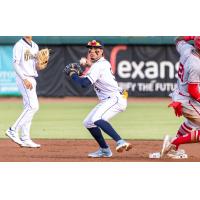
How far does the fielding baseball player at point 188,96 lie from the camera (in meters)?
9.96

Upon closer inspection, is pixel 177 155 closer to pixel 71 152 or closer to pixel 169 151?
pixel 169 151

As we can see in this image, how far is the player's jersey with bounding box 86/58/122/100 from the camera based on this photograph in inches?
403

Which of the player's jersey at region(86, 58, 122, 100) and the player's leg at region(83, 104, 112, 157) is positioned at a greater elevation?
the player's jersey at region(86, 58, 122, 100)

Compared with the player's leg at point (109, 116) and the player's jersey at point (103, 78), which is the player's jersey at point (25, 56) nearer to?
the player's jersey at point (103, 78)

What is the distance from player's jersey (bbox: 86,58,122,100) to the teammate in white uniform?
A: 66.3 inches

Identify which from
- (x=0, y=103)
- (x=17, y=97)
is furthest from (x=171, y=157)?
(x=17, y=97)

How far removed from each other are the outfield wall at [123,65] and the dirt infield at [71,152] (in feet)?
39.0

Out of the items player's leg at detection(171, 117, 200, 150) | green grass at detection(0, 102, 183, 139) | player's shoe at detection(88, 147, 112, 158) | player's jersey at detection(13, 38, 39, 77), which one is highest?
player's jersey at detection(13, 38, 39, 77)

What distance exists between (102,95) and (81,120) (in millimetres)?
7051

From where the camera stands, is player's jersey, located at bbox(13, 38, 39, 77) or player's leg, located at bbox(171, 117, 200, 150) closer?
player's leg, located at bbox(171, 117, 200, 150)

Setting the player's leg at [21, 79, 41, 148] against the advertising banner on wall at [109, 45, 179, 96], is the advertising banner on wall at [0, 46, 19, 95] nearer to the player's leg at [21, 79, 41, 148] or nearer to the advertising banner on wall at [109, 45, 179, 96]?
the advertising banner on wall at [109, 45, 179, 96]

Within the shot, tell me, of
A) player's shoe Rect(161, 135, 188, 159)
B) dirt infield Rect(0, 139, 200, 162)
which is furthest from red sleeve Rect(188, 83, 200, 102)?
dirt infield Rect(0, 139, 200, 162)

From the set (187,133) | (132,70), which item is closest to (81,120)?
(187,133)

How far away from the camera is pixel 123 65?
2558 centimetres
